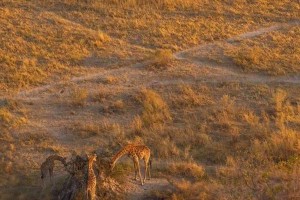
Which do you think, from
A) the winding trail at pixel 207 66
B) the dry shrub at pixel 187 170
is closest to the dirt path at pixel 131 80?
the winding trail at pixel 207 66

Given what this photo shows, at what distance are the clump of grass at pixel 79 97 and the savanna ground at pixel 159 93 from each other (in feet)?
0.18

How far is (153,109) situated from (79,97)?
262 centimetres

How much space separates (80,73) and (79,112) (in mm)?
3313

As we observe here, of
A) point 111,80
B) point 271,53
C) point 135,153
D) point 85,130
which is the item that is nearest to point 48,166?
point 135,153

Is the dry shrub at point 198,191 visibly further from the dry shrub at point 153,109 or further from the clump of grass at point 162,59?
the clump of grass at point 162,59

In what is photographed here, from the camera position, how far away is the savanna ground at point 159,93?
13.9 m

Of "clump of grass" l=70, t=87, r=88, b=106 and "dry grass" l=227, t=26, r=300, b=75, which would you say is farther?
"dry grass" l=227, t=26, r=300, b=75

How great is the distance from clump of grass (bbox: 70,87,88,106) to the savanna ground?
56mm

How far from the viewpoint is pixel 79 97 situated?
1878 centimetres

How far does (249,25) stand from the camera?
88.6ft

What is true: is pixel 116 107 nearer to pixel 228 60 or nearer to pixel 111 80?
pixel 111 80

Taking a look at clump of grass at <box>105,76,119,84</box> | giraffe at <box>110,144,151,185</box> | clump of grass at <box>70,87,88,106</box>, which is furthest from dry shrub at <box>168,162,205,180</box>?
clump of grass at <box>105,76,119,84</box>

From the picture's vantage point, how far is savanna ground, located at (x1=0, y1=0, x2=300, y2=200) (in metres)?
13.9

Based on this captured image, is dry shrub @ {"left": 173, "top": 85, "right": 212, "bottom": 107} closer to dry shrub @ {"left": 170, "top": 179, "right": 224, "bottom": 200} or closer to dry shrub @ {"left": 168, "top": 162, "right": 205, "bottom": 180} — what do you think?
dry shrub @ {"left": 168, "top": 162, "right": 205, "bottom": 180}
